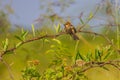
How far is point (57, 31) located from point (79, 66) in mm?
120

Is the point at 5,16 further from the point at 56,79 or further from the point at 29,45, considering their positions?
the point at 56,79

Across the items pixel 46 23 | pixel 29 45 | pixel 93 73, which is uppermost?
pixel 46 23

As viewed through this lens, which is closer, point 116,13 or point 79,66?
point 79,66

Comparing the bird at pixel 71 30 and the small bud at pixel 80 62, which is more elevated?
the bird at pixel 71 30

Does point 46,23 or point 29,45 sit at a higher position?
point 46,23

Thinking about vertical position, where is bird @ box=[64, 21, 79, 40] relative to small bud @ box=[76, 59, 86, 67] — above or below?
above

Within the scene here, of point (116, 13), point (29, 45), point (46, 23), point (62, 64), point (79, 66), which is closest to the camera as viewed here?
point (79, 66)

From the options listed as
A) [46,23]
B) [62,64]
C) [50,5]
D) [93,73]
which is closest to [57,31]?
[62,64]

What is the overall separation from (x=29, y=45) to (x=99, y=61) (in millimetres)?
1311

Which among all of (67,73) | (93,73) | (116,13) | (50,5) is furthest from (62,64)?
(93,73)

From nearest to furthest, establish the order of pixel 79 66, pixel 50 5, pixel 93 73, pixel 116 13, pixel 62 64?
pixel 79 66, pixel 62 64, pixel 116 13, pixel 50 5, pixel 93 73

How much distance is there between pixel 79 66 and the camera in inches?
42.5

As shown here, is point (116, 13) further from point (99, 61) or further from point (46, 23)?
point (99, 61)

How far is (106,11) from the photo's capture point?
→ 1.60 meters
